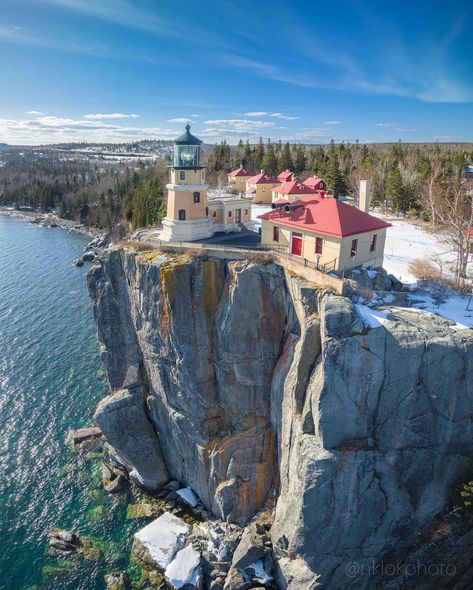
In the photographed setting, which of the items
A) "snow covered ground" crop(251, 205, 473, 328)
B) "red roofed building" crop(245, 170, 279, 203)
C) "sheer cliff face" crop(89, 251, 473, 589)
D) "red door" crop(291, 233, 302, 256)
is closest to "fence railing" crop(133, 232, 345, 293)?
"red door" crop(291, 233, 302, 256)

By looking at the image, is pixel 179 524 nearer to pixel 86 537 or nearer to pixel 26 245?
pixel 86 537

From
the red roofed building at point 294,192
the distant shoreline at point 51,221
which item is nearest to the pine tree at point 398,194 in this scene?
the red roofed building at point 294,192

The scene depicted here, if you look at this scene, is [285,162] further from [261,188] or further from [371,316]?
Answer: [371,316]

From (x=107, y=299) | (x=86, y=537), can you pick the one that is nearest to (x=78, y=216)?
(x=107, y=299)

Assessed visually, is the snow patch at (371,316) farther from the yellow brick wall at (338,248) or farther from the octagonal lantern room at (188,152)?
the octagonal lantern room at (188,152)

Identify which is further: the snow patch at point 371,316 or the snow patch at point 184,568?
the snow patch at point 184,568

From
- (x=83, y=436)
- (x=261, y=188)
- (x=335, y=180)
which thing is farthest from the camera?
(x=335, y=180)

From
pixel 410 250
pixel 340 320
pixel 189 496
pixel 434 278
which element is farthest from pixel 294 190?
pixel 189 496
